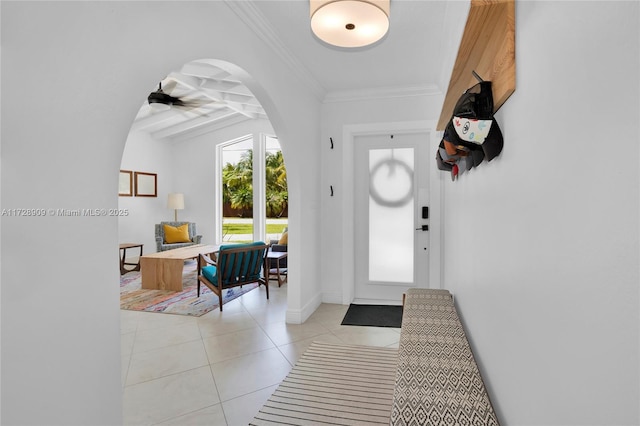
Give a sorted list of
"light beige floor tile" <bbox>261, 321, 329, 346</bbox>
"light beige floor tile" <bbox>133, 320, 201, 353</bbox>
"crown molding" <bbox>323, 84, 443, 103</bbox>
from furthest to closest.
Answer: "crown molding" <bbox>323, 84, 443, 103</bbox> → "light beige floor tile" <bbox>261, 321, 329, 346</bbox> → "light beige floor tile" <bbox>133, 320, 201, 353</bbox>

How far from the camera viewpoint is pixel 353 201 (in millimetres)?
4355

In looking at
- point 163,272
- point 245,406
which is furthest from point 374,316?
point 163,272

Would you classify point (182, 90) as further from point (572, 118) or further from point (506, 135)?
point (572, 118)

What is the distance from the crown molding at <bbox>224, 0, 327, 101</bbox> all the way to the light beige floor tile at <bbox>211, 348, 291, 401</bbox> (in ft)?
8.29

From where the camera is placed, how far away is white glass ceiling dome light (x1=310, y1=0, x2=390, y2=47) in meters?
1.94

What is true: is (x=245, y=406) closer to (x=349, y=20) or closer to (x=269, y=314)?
(x=269, y=314)

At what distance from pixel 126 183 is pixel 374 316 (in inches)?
220

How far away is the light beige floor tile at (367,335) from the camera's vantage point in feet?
10.4

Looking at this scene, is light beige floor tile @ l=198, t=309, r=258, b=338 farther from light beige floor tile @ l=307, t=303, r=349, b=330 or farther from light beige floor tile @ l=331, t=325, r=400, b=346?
light beige floor tile @ l=331, t=325, r=400, b=346

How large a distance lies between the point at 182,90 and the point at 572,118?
6.22m

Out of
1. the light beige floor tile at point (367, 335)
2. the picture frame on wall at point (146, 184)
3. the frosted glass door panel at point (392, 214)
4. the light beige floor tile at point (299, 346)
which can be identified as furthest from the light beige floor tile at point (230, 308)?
the picture frame on wall at point (146, 184)

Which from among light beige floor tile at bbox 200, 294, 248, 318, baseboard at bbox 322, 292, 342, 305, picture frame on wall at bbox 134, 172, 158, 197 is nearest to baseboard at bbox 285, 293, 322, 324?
baseboard at bbox 322, 292, 342, 305

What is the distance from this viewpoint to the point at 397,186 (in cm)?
425

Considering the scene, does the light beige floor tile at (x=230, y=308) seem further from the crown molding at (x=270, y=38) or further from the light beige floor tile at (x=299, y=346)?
the crown molding at (x=270, y=38)
